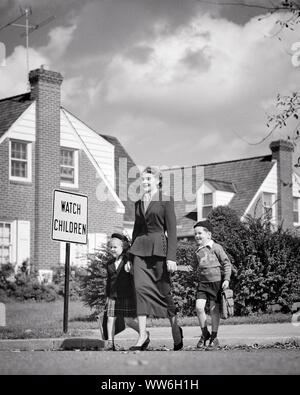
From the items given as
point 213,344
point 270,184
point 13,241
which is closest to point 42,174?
point 13,241

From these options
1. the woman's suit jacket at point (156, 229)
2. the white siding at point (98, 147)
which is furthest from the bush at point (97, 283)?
the white siding at point (98, 147)

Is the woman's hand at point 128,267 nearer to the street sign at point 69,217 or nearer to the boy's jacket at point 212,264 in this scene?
the boy's jacket at point 212,264

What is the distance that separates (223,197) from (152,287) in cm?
3080

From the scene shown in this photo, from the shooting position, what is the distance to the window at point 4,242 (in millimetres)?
26578

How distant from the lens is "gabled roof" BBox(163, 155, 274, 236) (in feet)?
130

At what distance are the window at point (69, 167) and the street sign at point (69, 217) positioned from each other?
1677 centimetres

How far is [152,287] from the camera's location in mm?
8773

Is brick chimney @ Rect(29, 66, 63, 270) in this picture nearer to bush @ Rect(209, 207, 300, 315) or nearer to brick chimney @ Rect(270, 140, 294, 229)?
bush @ Rect(209, 207, 300, 315)

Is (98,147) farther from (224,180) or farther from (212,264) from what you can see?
(212,264)

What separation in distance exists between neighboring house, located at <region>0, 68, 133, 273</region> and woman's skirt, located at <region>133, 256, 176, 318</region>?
16640 mm

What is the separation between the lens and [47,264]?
27.2m

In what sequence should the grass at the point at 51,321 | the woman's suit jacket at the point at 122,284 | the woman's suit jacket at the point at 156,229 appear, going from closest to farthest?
the woman's suit jacket at the point at 156,229 → the woman's suit jacket at the point at 122,284 → the grass at the point at 51,321
